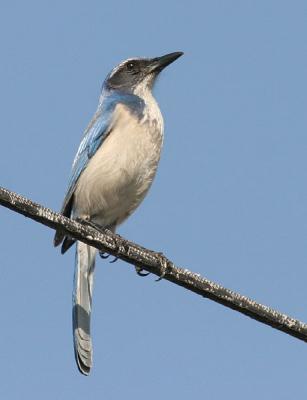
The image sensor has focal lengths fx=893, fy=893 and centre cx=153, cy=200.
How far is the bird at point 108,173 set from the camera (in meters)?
9.74

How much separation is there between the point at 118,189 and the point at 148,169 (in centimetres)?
41

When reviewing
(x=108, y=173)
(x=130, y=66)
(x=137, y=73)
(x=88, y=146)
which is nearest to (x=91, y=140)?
(x=88, y=146)

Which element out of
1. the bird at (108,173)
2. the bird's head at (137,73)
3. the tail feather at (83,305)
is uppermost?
→ the bird's head at (137,73)

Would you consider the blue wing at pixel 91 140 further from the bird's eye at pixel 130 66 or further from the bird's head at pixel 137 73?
the bird's eye at pixel 130 66

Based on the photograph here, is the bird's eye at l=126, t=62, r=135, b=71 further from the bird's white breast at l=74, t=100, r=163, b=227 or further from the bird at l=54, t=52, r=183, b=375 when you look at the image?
the bird's white breast at l=74, t=100, r=163, b=227

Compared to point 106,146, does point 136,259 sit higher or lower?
lower

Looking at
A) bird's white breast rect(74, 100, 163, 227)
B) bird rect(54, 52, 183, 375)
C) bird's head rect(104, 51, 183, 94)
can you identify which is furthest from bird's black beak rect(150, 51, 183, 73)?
bird's white breast rect(74, 100, 163, 227)

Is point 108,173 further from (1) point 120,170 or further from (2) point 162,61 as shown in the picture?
(2) point 162,61

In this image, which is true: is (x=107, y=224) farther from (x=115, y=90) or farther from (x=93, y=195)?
(x=115, y=90)

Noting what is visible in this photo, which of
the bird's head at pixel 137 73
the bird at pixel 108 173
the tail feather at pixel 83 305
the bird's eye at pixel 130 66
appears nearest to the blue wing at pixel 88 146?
the bird at pixel 108 173

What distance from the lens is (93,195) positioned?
991 centimetres

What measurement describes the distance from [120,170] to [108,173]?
144mm

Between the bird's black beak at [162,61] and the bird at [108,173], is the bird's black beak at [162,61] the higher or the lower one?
the higher one

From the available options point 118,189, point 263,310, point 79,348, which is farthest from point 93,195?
point 263,310
